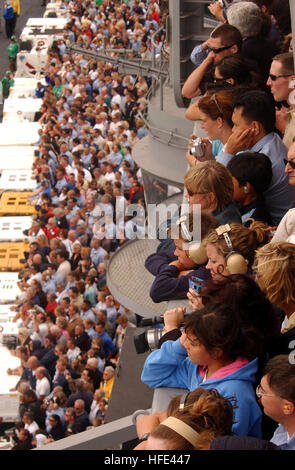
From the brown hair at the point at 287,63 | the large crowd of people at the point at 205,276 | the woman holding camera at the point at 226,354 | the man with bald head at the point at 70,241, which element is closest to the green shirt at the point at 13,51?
the large crowd of people at the point at 205,276

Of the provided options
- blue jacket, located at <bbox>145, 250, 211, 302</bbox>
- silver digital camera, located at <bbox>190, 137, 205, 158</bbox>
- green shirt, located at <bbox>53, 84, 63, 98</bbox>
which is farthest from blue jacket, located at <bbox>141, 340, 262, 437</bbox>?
green shirt, located at <bbox>53, 84, 63, 98</bbox>

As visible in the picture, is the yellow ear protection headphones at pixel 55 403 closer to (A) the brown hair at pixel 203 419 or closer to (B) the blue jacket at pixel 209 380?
(B) the blue jacket at pixel 209 380

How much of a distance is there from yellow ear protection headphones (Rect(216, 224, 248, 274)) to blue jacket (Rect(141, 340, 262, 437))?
594mm

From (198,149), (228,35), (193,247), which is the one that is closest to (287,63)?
(198,149)

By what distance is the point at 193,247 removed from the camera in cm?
540

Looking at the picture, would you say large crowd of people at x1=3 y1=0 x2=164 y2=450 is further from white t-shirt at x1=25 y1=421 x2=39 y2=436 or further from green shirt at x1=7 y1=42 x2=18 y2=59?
green shirt at x1=7 y1=42 x2=18 y2=59

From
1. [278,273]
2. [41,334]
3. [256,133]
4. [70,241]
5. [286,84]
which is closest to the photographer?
[278,273]

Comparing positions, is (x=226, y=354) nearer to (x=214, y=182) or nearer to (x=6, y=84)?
(x=214, y=182)

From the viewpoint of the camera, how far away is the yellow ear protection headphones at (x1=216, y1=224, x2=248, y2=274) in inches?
193

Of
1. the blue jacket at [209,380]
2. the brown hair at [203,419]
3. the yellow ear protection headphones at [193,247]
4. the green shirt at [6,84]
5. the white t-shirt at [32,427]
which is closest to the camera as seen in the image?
the brown hair at [203,419]

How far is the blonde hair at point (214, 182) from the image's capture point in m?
5.56

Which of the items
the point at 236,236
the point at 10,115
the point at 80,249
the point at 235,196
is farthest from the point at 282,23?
the point at 10,115

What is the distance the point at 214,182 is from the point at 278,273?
1319 millimetres

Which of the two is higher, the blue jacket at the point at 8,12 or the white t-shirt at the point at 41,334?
the white t-shirt at the point at 41,334
